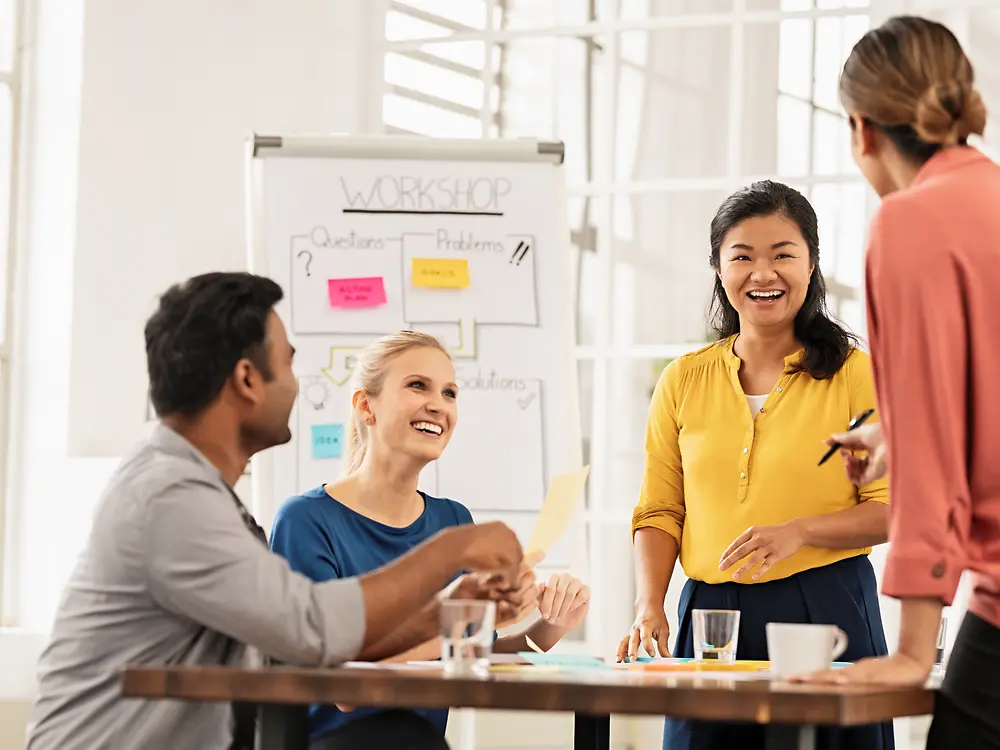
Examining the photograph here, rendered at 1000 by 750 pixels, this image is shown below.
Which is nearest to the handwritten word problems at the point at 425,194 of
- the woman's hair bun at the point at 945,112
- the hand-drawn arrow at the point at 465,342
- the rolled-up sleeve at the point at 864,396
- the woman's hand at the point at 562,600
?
the hand-drawn arrow at the point at 465,342

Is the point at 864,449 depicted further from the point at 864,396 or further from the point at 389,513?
the point at 389,513

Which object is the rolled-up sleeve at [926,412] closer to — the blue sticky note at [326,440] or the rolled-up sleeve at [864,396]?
Result: the rolled-up sleeve at [864,396]

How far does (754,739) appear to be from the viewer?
6.48 feet

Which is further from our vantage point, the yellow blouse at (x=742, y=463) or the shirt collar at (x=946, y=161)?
the yellow blouse at (x=742, y=463)

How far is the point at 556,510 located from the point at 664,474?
705 mm

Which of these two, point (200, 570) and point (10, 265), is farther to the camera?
point (10, 265)

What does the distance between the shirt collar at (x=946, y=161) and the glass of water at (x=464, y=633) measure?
26.6 inches

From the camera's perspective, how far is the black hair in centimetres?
224

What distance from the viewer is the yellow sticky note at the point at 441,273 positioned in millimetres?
3213

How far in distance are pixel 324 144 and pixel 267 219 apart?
0.25 m

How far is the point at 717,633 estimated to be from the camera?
1.74 metres

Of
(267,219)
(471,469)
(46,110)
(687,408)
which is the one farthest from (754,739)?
(46,110)

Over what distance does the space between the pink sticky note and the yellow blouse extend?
107 cm

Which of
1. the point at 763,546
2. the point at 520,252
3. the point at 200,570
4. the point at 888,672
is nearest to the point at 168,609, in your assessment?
the point at 200,570
